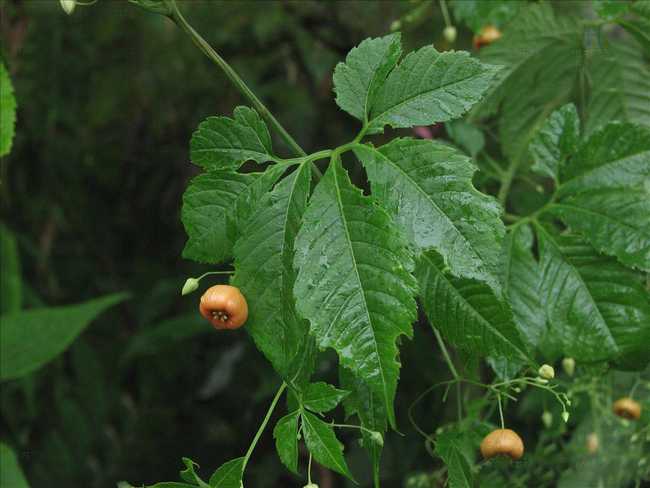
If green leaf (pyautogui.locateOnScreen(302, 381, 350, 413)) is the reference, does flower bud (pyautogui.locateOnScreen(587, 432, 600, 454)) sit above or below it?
below

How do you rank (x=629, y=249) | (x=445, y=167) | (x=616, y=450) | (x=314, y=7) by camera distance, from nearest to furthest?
1. (x=445, y=167)
2. (x=629, y=249)
3. (x=616, y=450)
4. (x=314, y=7)

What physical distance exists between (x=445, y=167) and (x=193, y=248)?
0.26 m

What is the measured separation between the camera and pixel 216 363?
2.38m

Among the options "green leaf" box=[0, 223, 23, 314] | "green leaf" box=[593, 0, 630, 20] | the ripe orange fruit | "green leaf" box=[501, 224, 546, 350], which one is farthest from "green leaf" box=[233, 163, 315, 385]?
Answer: "green leaf" box=[0, 223, 23, 314]

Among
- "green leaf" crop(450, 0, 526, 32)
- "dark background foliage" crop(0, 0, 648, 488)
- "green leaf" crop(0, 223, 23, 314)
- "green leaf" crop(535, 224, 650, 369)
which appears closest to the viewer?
"green leaf" crop(535, 224, 650, 369)

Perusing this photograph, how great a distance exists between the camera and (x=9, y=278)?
6.45ft

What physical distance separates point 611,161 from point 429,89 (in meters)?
0.31

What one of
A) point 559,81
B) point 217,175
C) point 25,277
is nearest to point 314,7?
point 559,81

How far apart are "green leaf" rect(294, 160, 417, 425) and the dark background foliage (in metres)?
1.16

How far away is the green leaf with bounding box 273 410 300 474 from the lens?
0.71m

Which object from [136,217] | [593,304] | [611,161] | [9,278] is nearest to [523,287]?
[593,304]

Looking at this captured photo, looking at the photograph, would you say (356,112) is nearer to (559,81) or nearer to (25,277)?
(559,81)

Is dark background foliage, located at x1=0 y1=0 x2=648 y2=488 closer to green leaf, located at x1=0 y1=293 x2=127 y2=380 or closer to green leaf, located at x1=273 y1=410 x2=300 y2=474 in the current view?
green leaf, located at x1=0 y1=293 x2=127 y2=380

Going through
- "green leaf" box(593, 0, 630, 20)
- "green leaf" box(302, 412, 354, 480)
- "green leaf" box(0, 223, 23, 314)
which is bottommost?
"green leaf" box(302, 412, 354, 480)
